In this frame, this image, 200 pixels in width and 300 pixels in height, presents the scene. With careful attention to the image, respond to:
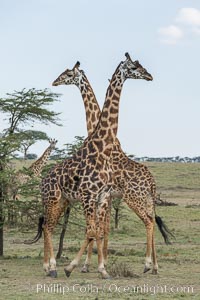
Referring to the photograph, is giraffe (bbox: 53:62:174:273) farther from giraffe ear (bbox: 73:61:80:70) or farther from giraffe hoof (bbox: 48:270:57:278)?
giraffe hoof (bbox: 48:270:57:278)

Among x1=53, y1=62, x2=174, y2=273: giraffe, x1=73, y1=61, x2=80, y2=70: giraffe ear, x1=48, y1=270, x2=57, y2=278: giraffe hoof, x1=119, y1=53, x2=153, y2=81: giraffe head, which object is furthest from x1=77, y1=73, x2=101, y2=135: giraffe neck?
x1=48, y1=270, x2=57, y2=278: giraffe hoof

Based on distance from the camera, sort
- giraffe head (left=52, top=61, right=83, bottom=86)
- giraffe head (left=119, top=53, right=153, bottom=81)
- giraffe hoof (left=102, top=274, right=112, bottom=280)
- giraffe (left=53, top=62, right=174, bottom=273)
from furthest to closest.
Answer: giraffe head (left=52, top=61, right=83, bottom=86)
giraffe (left=53, top=62, right=174, bottom=273)
giraffe head (left=119, top=53, right=153, bottom=81)
giraffe hoof (left=102, top=274, right=112, bottom=280)

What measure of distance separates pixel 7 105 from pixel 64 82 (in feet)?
28.1

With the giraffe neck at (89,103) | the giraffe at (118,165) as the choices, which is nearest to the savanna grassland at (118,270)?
the giraffe at (118,165)

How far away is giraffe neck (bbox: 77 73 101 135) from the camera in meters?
12.0

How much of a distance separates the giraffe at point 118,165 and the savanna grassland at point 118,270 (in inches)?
22.6

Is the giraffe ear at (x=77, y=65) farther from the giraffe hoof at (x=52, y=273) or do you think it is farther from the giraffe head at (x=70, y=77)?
the giraffe hoof at (x=52, y=273)

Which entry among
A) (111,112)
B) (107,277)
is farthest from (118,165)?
(107,277)

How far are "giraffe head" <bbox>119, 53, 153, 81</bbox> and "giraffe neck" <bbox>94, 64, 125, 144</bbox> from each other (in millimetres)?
63

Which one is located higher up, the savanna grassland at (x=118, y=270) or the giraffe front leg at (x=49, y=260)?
the giraffe front leg at (x=49, y=260)

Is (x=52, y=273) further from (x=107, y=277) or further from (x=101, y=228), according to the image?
(x=101, y=228)

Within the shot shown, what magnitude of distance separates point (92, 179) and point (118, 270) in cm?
139

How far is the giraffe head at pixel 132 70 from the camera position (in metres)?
11.0

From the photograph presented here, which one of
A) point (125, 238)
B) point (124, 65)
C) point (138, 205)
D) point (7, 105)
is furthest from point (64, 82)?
point (7, 105)
